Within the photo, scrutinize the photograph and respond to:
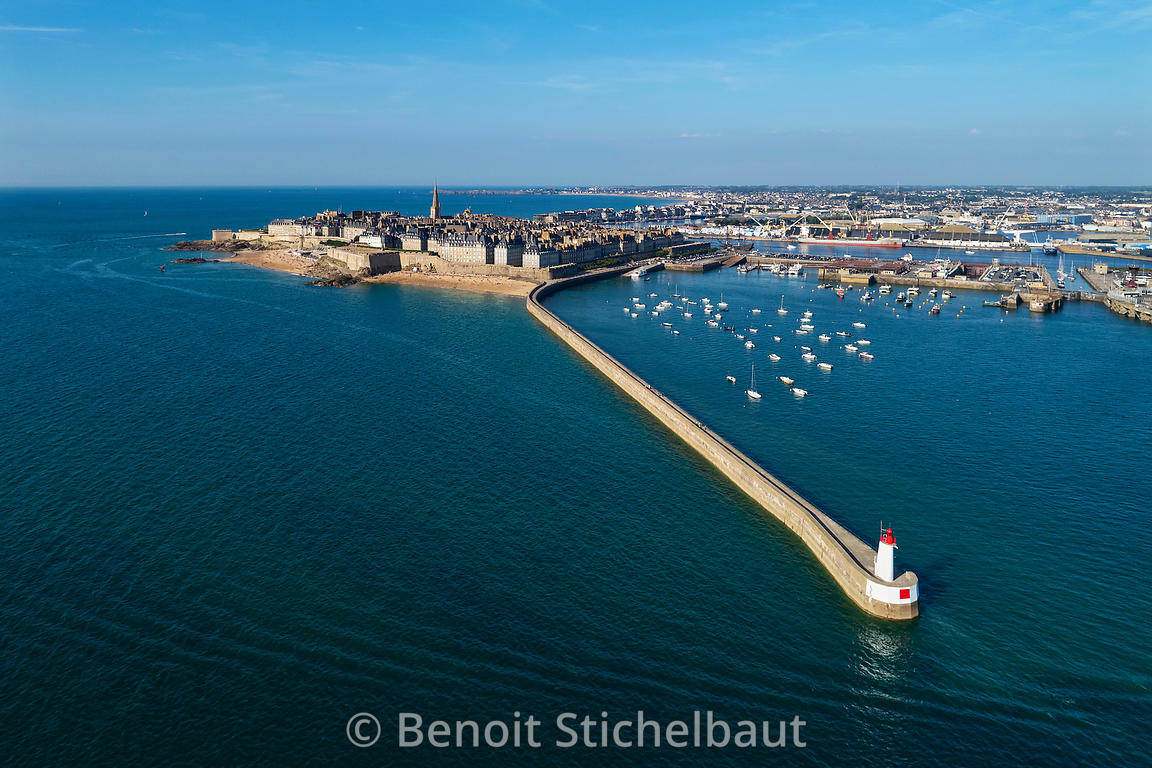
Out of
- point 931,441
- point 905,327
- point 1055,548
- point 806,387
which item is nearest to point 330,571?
point 1055,548

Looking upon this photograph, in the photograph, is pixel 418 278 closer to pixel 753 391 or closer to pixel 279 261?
pixel 279 261

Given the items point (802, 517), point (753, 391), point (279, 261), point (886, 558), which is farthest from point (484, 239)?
point (886, 558)

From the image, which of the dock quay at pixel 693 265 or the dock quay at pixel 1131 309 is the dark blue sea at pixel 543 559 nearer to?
the dock quay at pixel 1131 309

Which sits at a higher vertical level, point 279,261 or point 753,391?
point 279,261

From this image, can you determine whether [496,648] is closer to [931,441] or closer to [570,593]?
[570,593]

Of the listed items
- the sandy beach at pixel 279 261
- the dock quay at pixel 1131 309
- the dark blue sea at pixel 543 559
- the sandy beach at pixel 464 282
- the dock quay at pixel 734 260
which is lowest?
the dark blue sea at pixel 543 559

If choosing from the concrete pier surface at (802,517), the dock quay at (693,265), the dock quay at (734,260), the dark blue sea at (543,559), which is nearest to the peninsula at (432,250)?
the dock quay at (693,265)

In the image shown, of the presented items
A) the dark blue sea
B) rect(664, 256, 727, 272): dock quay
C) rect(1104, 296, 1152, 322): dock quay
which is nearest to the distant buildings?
rect(664, 256, 727, 272): dock quay
